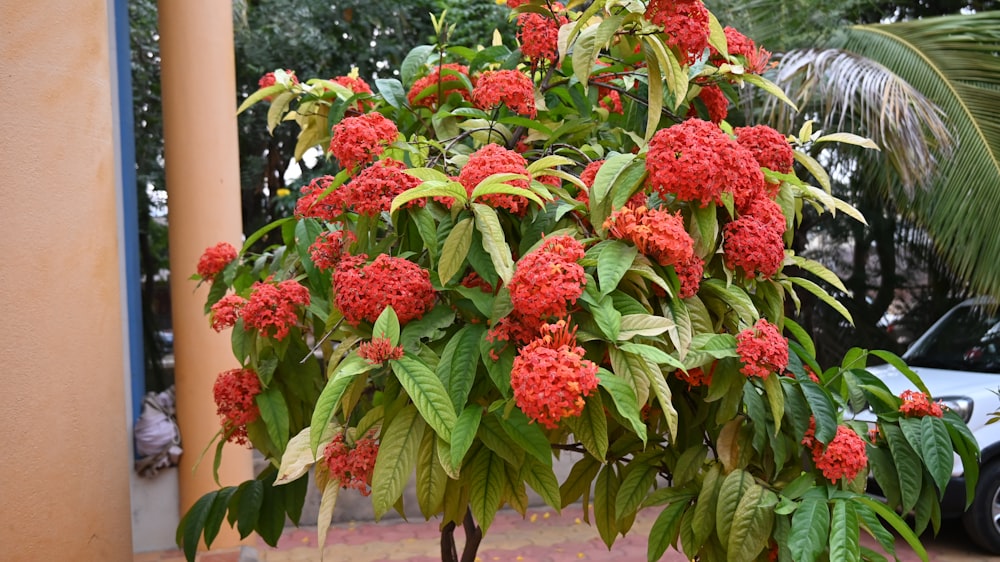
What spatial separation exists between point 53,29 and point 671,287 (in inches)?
60.7

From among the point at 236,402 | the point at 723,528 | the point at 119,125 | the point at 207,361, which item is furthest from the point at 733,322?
the point at 119,125

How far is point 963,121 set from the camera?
547cm

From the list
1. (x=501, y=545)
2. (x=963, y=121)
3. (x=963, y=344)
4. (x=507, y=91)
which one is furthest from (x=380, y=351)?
(x=963, y=344)

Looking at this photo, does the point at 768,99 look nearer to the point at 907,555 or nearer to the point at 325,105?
the point at 907,555

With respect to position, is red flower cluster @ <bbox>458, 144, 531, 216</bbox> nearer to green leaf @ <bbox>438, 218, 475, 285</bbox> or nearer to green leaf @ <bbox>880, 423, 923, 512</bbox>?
green leaf @ <bbox>438, 218, 475, 285</bbox>

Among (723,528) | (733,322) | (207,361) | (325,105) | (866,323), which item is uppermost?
(325,105)

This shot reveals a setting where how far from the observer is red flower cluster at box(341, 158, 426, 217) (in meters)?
1.61

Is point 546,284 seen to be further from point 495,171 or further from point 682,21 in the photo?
point 682,21

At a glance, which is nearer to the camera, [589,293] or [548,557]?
[589,293]

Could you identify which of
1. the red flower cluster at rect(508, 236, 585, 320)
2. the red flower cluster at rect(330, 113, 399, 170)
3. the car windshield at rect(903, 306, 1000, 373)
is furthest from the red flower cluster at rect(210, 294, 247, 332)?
the car windshield at rect(903, 306, 1000, 373)

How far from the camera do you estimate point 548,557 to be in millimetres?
5211

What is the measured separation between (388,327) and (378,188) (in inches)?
12.3

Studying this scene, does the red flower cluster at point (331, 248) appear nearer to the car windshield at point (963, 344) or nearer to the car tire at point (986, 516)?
the car tire at point (986, 516)

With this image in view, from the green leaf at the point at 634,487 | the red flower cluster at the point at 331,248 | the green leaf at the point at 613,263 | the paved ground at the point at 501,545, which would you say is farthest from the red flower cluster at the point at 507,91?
the paved ground at the point at 501,545
